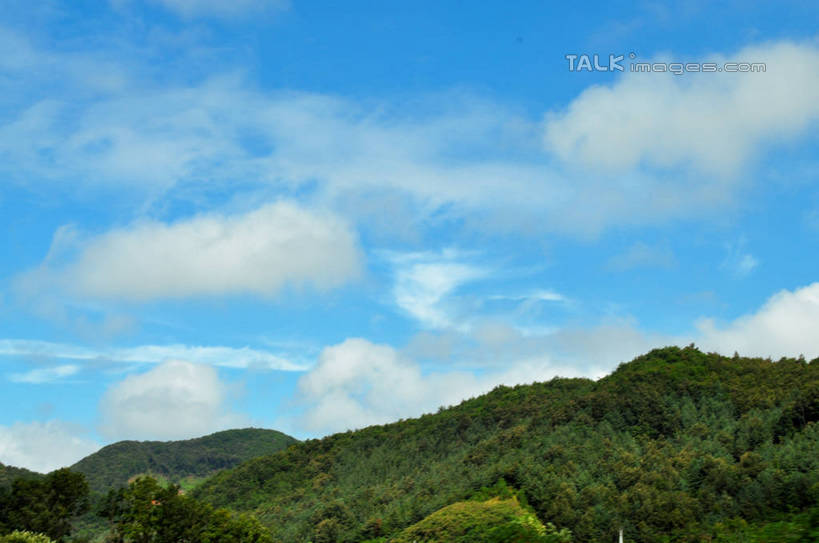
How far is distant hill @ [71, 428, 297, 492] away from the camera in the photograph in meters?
164

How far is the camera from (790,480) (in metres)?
30.7

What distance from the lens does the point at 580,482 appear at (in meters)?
42.5

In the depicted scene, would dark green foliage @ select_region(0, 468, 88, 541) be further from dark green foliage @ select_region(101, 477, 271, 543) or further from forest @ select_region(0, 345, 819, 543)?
dark green foliage @ select_region(101, 477, 271, 543)

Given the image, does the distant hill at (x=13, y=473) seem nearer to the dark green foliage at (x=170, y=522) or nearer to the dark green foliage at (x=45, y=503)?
the dark green foliage at (x=45, y=503)

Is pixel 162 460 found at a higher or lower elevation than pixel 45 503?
higher

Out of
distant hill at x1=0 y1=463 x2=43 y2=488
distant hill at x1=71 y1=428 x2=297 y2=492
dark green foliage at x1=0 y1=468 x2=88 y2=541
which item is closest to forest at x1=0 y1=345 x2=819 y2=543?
dark green foliage at x1=0 y1=468 x2=88 y2=541

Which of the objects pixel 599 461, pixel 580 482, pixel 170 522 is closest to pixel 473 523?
pixel 580 482

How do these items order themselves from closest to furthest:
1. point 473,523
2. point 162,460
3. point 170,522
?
point 473,523, point 170,522, point 162,460

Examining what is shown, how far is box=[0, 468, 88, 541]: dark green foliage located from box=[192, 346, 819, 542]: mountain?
17657mm

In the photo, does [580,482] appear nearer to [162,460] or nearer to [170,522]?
[170,522]

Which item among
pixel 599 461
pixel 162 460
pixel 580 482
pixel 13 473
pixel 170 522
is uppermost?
pixel 162 460

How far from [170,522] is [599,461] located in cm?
2935

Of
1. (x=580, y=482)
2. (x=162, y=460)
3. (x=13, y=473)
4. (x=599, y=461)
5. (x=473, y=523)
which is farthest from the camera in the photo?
(x=162, y=460)

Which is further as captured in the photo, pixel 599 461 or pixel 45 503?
pixel 45 503
